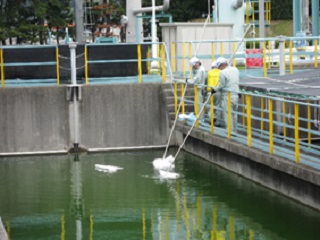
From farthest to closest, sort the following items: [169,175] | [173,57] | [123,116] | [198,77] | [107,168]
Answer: [173,57] → [123,116] → [198,77] → [107,168] → [169,175]

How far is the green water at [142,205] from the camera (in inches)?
564

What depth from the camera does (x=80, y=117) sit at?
→ 2242cm

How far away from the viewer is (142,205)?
649 inches

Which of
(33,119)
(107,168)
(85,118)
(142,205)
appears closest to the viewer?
(142,205)

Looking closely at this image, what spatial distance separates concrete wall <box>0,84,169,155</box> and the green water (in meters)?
1.43

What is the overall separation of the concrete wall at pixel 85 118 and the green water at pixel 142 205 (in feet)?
4.68

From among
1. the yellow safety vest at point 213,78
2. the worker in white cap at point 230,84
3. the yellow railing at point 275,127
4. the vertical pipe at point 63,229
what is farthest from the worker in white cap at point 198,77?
the vertical pipe at point 63,229

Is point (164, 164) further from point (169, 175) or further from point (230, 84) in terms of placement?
point (230, 84)

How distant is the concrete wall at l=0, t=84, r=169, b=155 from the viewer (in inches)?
875

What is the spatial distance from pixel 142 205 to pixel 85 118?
628 centimetres

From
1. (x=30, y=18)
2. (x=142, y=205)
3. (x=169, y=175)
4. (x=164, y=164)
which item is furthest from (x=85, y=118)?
(x=30, y=18)

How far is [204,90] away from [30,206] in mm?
6119

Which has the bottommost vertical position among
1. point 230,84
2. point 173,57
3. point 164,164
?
point 164,164

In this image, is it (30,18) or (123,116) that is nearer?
(123,116)
